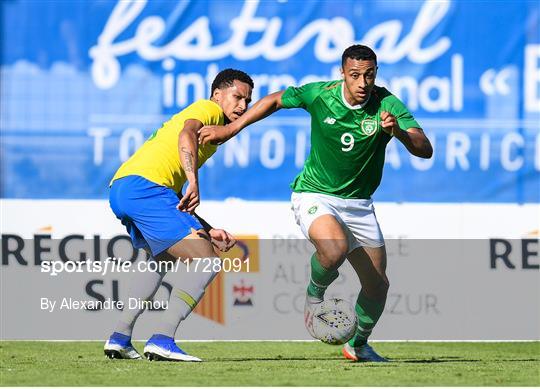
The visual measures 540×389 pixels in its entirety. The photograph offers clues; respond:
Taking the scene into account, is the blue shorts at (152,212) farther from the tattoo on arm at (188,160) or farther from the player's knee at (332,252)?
the player's knee at (332,252)

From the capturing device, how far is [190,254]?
8180mm

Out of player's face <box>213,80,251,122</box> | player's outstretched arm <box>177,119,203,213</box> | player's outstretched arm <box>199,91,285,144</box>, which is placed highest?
player's face <box>213,80,251,122</box>

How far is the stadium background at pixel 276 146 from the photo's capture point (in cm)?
1220

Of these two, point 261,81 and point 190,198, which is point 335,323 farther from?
point 261,81

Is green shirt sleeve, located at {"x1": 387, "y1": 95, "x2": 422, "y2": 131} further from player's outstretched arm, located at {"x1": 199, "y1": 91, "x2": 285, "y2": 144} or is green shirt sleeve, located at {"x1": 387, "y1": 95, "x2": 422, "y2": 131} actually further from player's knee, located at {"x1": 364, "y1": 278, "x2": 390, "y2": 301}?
player's knee, located at {"x1": 364, "y1": 278, "x2": 390, "y2": 301}

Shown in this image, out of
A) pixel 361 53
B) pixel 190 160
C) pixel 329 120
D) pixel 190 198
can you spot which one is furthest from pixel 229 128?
pixel 361 53

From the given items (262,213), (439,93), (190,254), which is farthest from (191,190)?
(439,93)

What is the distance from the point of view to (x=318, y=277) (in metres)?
8.61

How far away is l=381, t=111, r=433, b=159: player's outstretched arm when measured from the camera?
7.77 meters

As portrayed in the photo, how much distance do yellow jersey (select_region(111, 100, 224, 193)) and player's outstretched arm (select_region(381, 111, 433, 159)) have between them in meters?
1.41

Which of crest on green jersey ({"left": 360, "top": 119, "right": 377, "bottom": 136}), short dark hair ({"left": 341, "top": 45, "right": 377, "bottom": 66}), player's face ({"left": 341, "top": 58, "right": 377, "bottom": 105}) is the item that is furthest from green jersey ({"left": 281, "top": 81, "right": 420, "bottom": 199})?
short dark hair ({"left": 341, "top": 45, "right": 377, "bottom": 66})

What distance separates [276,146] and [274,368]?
4893mm

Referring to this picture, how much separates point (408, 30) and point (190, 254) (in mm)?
5299

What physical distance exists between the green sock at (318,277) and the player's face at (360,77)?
1.18 metres
